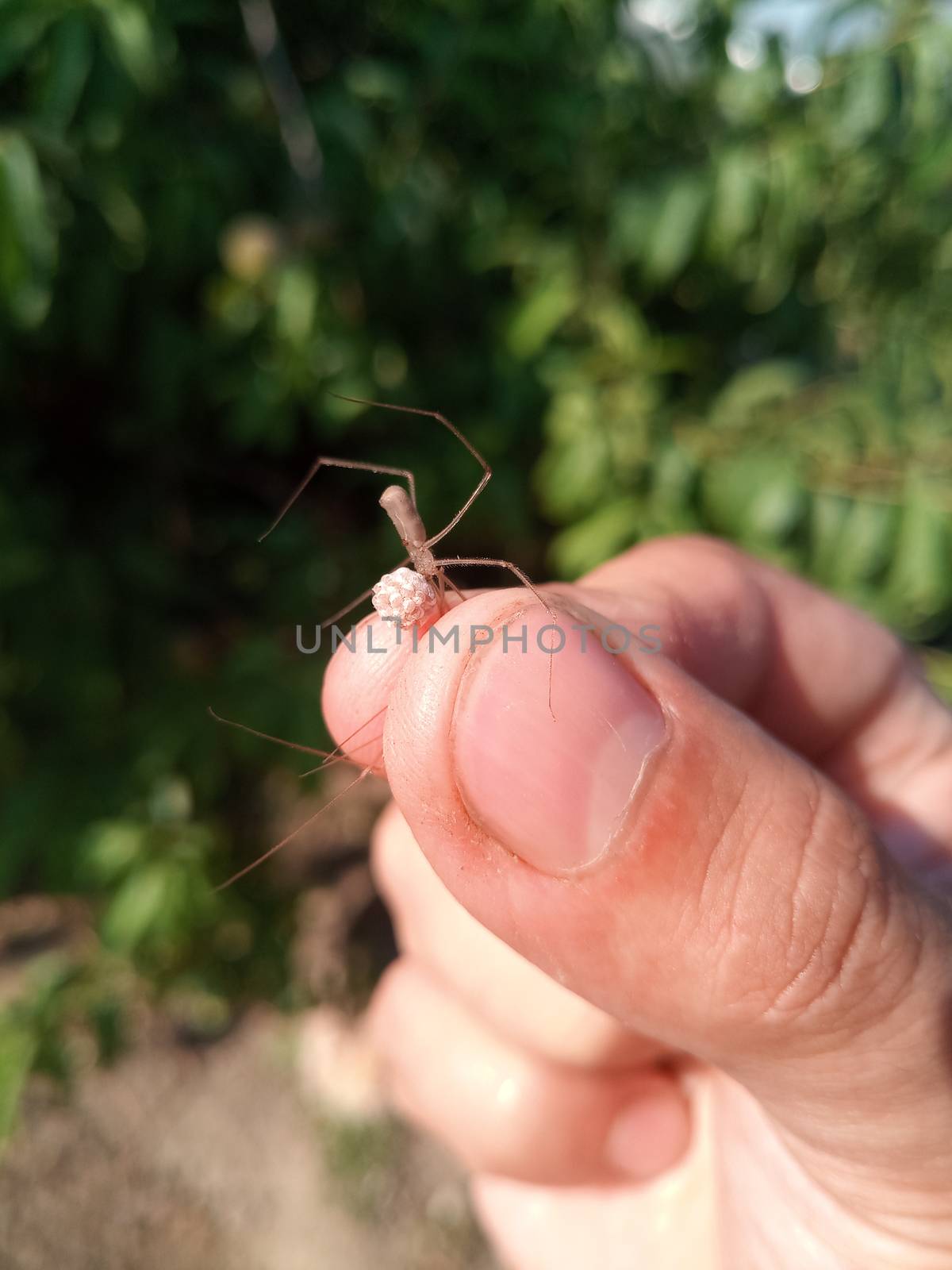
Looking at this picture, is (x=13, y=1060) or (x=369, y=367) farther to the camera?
(x=369, y=367)

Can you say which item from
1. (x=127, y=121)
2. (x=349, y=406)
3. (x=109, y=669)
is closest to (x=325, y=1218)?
(x=109, y=669)

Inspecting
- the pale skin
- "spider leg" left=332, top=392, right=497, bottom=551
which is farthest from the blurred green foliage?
the pale skin

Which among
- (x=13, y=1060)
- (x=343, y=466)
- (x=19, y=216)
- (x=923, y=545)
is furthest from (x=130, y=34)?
(x=13, y=1060)

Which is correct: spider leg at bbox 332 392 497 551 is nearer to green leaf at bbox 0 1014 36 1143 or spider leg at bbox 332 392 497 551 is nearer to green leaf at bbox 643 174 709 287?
green leaf at bbox 643 174 709 287

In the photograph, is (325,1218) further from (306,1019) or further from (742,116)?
(742,116)

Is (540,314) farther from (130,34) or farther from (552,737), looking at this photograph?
(552,737)

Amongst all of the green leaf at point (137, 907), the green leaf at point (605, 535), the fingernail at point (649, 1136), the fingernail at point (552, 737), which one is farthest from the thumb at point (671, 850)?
the green leaf at point (137, 907)

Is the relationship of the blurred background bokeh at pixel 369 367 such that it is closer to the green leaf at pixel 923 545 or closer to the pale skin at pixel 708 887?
the green leaf at pixel 923 545
